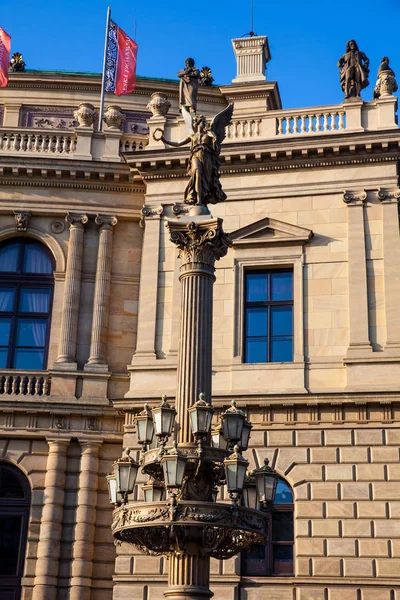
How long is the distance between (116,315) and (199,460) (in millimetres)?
14259

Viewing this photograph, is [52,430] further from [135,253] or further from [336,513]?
[336,513]

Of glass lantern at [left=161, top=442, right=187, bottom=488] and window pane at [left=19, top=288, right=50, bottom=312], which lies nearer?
glass lantern at [left=161, top=442, right=187, bottom=488]

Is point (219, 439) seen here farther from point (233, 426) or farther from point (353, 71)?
point (353, 71)

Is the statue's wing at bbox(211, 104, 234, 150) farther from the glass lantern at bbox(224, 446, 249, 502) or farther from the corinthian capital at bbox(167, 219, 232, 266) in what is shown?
the glass lantern at bbox(224, 446, 249, 502)

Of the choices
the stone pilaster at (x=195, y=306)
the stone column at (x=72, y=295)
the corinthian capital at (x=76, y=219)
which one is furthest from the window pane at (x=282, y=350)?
the stone pilaster at (x=195, y=306)

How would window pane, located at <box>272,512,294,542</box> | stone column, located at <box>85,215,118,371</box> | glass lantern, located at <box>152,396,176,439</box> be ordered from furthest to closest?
stone column, located at <box>85,215,118,371</box>, window pane, located at <box>272,512,294,542</box>, glass lantern, located at <box>152,396,176,439</box>

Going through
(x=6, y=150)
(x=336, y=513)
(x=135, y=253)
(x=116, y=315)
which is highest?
(x=6, y=150)

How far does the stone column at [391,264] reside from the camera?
81.0 ft

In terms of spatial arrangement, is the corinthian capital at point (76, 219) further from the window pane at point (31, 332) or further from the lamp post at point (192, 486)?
the lamp post at point (192, 486)

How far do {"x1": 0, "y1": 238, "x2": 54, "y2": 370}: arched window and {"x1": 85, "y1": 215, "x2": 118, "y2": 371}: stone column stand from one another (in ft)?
4.84

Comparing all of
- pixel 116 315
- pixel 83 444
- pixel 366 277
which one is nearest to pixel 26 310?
pixel 116 315

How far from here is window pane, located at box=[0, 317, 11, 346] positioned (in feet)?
90.8

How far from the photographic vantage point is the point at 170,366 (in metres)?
25.5

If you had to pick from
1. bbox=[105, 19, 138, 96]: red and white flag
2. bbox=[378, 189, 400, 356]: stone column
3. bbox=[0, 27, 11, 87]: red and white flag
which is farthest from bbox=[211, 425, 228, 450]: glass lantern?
bbox=[0, 27, 11, 87]: red and white flag
